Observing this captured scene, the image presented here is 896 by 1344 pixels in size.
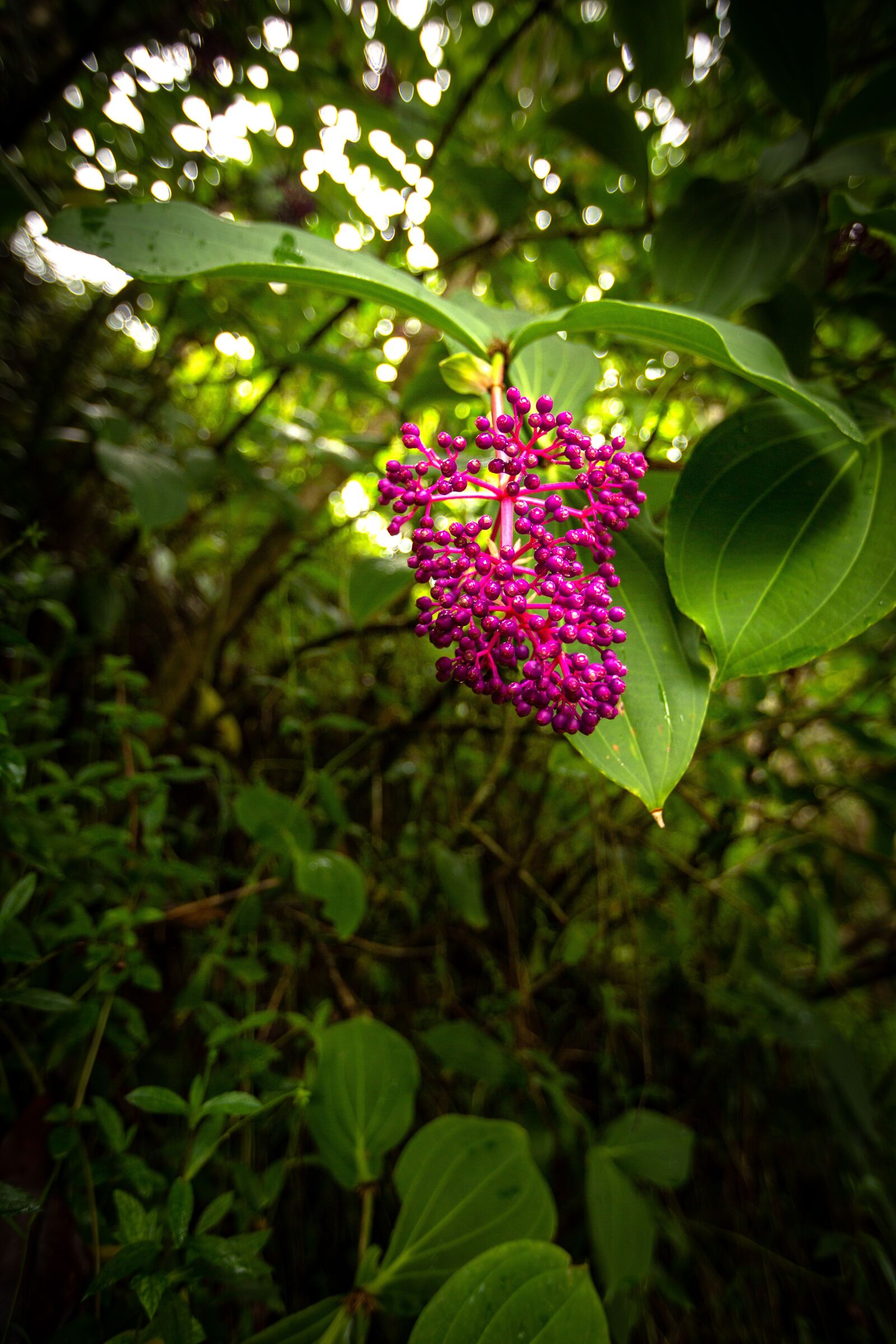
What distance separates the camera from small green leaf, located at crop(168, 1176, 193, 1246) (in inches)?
17.1

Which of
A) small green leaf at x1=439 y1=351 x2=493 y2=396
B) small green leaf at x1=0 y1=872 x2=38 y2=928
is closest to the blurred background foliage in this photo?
small green leaf at x1=0 y1=872 x2=38 y2=928

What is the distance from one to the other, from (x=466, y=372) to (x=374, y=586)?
1.23ft

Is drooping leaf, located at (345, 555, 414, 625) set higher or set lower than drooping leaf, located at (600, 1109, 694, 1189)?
higher

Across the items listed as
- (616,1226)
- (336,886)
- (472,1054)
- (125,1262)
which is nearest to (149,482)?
(336,886)

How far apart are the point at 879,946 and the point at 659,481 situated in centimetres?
181

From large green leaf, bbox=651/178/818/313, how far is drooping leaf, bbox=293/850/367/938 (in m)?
0.82

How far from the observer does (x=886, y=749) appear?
1.02 meters

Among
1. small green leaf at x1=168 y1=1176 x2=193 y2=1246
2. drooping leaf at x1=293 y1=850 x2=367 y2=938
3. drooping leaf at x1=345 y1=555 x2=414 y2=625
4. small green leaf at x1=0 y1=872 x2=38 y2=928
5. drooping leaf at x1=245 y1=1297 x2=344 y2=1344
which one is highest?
drooping leaf at x1=345 y1=555 x2=414 y2=625

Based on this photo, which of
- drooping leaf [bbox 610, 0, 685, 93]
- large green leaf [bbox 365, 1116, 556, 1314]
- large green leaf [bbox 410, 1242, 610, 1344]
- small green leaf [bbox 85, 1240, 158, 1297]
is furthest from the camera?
drooping leaf [bbox 610, 0, 685, 93]

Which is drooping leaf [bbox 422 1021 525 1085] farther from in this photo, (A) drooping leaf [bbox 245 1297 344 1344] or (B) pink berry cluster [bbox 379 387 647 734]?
(B) pink berry cluster [bbox 379 387 647 734]

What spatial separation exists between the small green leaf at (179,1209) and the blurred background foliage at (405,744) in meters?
0.06

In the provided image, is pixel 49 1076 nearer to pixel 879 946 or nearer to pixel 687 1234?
pixel 687 1234

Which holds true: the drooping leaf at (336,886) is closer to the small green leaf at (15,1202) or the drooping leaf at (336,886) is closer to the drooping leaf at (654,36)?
the small green leaf at (15,1202)

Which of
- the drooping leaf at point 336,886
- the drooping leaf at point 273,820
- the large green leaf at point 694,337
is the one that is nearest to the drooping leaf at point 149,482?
the drooping leaf at point 273,820
